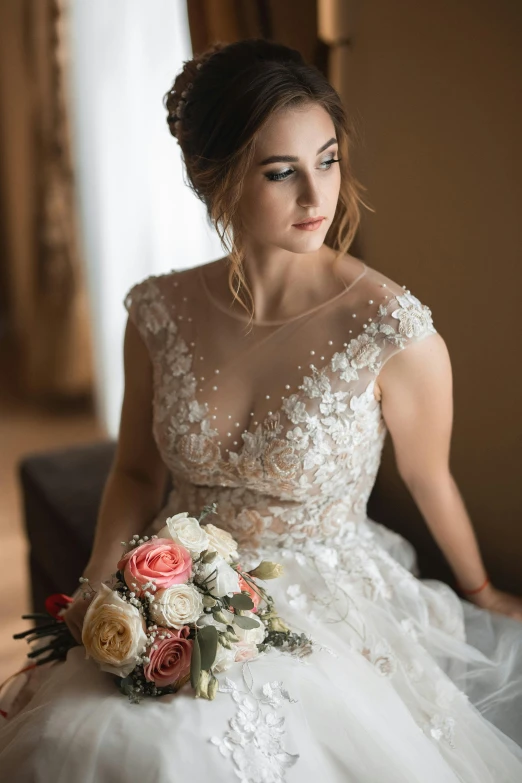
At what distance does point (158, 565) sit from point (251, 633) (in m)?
0.20

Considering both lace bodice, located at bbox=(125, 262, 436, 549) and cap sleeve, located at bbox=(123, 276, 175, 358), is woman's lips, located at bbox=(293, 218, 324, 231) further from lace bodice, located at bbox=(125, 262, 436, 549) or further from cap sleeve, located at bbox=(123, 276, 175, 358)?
cap sleeve, located at bbox=(123, 276, 175, 358)

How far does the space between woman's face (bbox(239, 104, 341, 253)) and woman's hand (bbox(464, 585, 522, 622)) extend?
0.81 m

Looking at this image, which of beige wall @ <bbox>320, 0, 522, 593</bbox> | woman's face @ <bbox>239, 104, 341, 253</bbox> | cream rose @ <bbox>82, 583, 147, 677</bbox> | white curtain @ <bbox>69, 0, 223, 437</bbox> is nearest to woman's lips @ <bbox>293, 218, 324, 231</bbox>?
woman's face @ <bbox>239, 104, 341, 253</bbox>

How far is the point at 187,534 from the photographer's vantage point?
1.30 metres

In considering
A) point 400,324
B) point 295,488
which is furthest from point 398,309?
point 295,488

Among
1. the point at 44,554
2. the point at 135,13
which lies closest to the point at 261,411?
the point at 44,554

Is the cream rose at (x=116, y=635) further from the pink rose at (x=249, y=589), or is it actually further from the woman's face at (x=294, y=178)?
the woman's face at (x=294, y=178)

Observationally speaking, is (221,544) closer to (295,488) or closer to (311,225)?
(295,488)

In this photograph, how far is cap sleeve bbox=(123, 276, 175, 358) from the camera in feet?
5.93

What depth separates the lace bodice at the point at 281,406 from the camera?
5.10ft

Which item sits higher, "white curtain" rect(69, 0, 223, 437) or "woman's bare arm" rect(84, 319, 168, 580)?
"white curtain" rect(69, 0, 223, 437)

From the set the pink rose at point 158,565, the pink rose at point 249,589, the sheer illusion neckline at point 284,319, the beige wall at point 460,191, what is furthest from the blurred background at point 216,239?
the pink rose at point 158,565

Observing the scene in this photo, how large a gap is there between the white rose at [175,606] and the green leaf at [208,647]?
30mm

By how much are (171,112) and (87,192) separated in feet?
6.78
